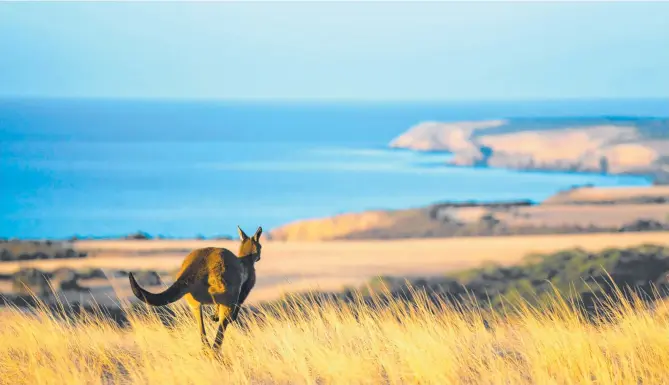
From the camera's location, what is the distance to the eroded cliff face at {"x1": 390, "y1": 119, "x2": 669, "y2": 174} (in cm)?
5266

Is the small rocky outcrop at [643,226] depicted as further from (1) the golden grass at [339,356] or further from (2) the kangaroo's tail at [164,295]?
(2) the kangaroo's tail at [164,295]

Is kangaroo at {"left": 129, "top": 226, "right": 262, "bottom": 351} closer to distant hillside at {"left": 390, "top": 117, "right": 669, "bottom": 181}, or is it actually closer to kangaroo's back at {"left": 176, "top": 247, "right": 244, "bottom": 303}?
kangaroo's back at {"left": 176, "top": 247, "right": 244, "bottom": 303}

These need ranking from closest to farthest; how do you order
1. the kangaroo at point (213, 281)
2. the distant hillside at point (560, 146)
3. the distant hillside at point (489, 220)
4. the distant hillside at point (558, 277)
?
the kangaroo at point (213, 281)
the distant hillside at point (558, 277)
the distant hillside at point (489, 220)
the distant hillside at point (560, 146)

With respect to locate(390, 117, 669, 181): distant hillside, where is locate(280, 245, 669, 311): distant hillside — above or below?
above

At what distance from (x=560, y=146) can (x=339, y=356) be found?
185 feet

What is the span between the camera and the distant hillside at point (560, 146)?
172ft

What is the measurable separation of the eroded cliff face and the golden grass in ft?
145

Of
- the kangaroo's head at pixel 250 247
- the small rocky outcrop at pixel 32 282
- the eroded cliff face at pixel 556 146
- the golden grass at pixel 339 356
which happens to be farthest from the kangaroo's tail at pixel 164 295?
the eroded cliff face at pixel 556 146

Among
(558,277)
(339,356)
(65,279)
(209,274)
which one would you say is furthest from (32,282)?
(209,274)

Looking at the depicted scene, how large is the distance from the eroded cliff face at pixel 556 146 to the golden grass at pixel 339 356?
44.1m

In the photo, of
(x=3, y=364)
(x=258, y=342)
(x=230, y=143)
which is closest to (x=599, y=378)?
(x=258, y=342)

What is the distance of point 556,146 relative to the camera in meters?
60.6

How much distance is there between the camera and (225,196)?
4709 cm

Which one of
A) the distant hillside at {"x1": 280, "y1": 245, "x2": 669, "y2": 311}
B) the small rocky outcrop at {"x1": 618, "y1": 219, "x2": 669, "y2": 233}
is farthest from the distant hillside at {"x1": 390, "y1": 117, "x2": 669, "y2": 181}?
the distant hillside at {"x1": 280, "y1": 245, "x2": 669, "y2": 311}
